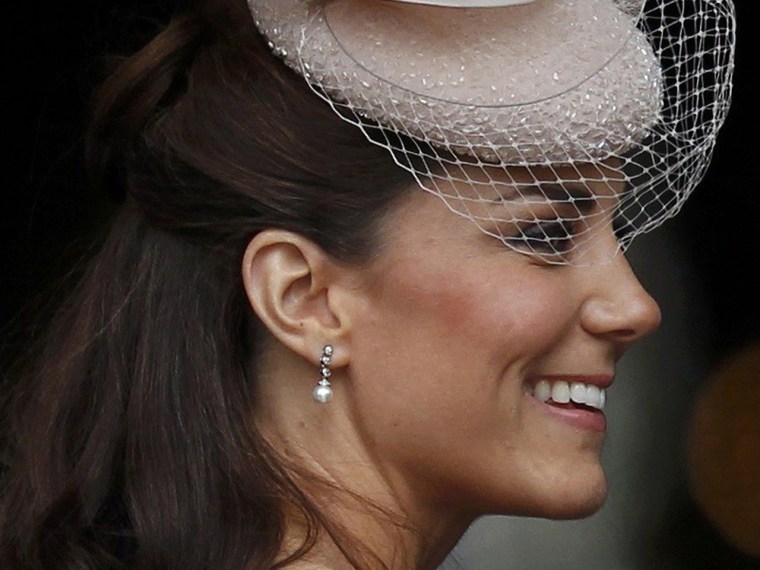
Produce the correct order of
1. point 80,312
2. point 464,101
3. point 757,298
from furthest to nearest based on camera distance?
→ point 757,298 < point 80,312 < point 464,101

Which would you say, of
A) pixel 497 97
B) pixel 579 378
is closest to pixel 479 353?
pixel 579 378

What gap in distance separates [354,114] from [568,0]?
0.99 feet

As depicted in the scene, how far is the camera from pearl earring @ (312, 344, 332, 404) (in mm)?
2070

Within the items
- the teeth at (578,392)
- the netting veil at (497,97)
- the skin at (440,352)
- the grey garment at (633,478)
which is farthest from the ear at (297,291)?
the grey garment at (633,478)

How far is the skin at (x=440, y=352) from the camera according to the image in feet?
6.73

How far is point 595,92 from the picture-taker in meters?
2.08

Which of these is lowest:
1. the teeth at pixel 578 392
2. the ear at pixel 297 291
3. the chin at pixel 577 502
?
the chin at pixel 577 502

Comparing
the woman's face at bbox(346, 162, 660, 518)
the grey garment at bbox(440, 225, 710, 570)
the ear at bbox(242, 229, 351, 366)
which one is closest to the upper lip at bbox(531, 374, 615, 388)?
the woman's face at bbox(346, 162, 660, 518)

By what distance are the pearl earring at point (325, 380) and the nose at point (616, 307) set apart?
1.00 feet

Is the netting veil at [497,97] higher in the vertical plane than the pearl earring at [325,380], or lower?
higher

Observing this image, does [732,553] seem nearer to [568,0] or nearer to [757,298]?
[757,298]

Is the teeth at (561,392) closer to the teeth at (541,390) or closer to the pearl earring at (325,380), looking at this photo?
the teeth at (541,390)

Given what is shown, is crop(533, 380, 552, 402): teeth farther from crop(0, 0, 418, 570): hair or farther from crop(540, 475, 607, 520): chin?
crop(0, 0, 418, 570): hair

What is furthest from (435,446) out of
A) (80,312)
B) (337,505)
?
(80,312)
